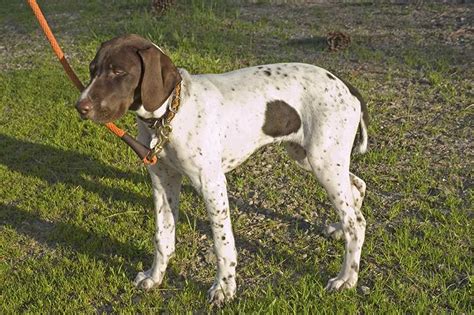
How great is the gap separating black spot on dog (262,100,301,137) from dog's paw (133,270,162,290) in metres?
1.49

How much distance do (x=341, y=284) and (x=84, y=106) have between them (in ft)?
7.74

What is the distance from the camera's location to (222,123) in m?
4.33

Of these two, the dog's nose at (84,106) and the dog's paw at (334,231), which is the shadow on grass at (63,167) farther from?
the dog's nose at (84,106)

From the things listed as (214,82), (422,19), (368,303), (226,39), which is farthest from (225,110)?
(422,19)

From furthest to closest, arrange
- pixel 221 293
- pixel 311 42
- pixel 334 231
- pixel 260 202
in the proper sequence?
pixel 311 42 < pixel 260 202 < pixel 334 231 < pixel 221 293

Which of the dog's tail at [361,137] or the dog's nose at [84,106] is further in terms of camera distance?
the dog's tail at [361,137]

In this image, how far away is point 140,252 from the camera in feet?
17.5

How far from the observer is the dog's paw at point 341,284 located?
4652 millimetres

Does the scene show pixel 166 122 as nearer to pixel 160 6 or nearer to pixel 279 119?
pixel 279 119

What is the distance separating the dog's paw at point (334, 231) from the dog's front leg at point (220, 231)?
1207mm

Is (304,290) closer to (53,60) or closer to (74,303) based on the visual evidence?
(74,303)

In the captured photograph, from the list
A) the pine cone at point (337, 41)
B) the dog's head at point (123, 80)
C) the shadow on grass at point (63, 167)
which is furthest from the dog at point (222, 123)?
the pine cone at point (337, 41)

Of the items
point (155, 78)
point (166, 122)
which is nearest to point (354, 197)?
point (166, 122)

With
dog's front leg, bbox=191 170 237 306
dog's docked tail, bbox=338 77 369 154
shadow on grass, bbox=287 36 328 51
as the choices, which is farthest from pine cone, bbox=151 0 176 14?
dog's front leg, bbox=191 170 237 306
